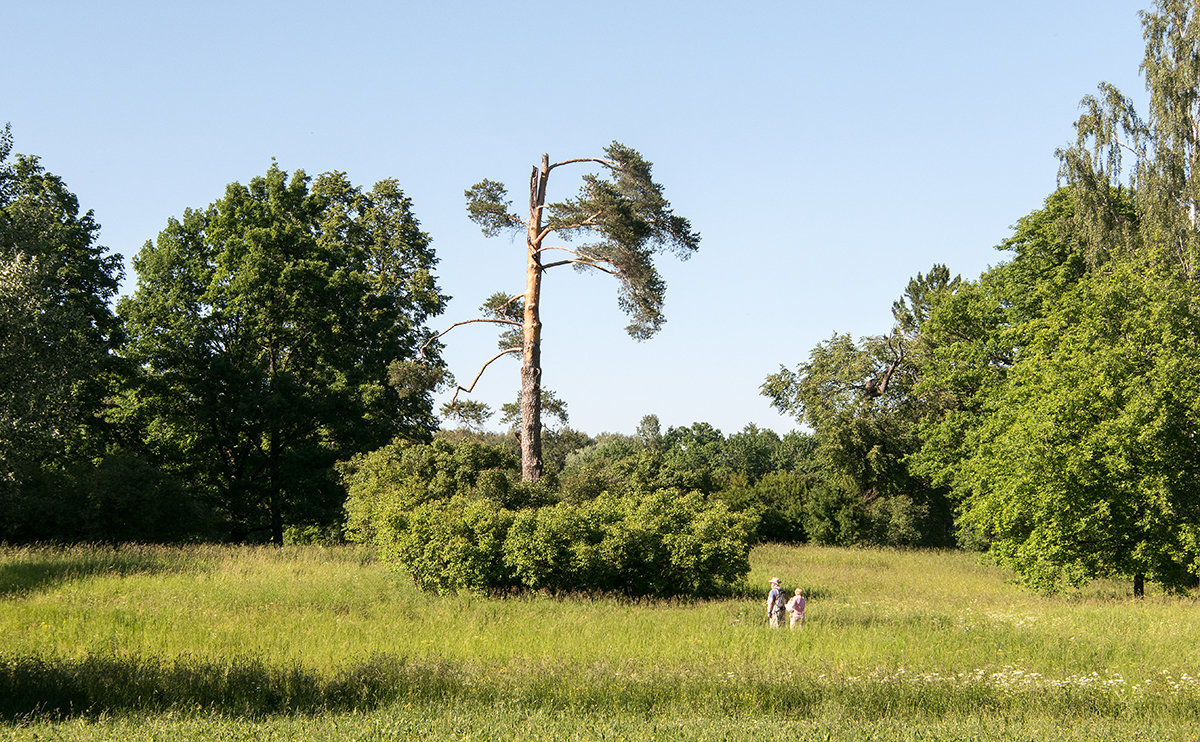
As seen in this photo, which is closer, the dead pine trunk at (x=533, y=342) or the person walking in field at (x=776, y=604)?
the person walking in field at (x=776, y=604)

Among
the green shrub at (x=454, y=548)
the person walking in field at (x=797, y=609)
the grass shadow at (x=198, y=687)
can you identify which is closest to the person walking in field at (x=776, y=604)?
the person walking in field at (x=797, y=609)

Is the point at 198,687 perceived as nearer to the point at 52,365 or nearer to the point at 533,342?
the point at 52,365

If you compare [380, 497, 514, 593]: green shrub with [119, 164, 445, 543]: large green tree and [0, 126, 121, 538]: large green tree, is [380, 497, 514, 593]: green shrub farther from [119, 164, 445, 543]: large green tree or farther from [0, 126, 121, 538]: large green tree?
[119, 164, 445, 543]: large green tree

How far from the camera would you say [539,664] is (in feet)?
40.0

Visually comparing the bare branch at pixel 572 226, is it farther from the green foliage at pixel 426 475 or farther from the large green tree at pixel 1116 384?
the large green tree at pixel 1116 384

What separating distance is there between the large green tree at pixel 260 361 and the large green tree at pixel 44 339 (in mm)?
1897

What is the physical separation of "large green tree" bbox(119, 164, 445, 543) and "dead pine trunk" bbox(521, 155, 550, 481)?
1060 centimetres

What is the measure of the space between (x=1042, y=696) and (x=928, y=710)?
1446mm

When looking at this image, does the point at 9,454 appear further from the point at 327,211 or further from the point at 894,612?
the point at 327,211

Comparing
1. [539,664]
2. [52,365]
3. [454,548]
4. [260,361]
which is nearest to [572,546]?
[454,548]

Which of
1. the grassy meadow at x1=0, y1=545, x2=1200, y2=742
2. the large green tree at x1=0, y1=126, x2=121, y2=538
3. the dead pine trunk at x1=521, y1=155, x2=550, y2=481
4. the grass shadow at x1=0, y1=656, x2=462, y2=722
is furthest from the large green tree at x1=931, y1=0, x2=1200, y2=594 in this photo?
the large green tree at x1=0, y1=126, x2=121, y2=538

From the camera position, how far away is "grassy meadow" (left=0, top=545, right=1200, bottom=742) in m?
8.71

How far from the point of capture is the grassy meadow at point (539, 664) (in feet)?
28.6

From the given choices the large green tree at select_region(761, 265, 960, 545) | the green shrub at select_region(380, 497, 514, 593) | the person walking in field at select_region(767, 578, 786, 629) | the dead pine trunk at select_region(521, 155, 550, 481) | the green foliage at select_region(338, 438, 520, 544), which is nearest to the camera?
the person walking in field at select_region(767, 578, 786, 629)
